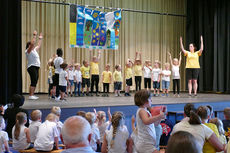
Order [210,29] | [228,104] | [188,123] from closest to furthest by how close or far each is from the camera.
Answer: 1. [188,123]
2. [228,104]
3. [210,29]

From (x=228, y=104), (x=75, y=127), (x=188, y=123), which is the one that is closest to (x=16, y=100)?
(x=188, y=123)

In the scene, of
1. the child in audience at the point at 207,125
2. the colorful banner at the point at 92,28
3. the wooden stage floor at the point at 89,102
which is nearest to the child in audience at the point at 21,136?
the wooden stage floor at the point at 89,102

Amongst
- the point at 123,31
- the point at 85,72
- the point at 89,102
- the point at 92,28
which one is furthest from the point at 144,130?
the point at 123,31

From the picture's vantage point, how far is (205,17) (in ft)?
37.8

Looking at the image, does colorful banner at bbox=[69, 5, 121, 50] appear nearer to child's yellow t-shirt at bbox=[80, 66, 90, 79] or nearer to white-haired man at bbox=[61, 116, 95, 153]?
child's yellow t-shirt at bbox=[80, 66, 90, 79]

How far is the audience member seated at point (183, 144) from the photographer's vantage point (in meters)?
1.22

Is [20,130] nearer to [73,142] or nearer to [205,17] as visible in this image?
[73,142]

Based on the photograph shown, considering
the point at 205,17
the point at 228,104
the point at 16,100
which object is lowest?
the point at 228,104

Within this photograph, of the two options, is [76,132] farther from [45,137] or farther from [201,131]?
[45,137]

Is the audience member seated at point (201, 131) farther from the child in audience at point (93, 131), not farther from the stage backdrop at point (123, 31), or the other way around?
the stage backdrop at point (123, 31)

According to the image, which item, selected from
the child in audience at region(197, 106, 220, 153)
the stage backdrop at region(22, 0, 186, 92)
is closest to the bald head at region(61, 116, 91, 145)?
the child in audience at region(197, 106, 220, 153)

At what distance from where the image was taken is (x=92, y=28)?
382 inches

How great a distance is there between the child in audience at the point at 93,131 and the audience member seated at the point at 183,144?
2.21 meters

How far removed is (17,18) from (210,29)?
7.87 metres
